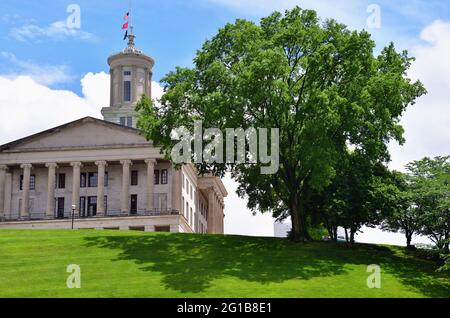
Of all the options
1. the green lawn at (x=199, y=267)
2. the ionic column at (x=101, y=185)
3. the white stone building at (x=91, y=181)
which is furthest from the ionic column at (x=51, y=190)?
the green lawn at (x=199, y=267)

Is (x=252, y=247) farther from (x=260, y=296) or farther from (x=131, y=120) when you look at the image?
(x=131, y=120)

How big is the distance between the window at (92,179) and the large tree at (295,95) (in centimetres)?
4830

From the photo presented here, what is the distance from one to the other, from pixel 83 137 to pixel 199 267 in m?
60.0

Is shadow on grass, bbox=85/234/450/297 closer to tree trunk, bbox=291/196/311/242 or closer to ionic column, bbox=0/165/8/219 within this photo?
tree trunk, bbox=291/196/311/242

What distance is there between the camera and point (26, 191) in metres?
103

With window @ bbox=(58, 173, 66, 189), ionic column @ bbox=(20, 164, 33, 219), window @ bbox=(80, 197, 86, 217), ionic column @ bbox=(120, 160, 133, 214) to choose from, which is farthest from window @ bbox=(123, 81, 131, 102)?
window @ bbox=(80, 197, 86, 217)

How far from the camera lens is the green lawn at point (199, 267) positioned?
41.4m

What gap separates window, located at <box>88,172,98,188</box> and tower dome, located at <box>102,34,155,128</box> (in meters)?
20.9

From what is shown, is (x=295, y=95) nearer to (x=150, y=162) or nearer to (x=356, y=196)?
(x=356, y=196)

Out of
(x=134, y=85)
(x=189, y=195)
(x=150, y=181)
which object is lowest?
(x=189, y=195)

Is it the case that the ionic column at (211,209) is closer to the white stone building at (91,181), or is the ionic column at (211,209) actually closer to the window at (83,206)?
the white stone building at (91,181)

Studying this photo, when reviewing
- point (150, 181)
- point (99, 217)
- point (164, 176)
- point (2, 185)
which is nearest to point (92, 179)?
point (99, 217)
